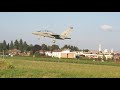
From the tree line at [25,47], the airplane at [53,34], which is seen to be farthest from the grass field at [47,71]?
the tree line at [25,47]

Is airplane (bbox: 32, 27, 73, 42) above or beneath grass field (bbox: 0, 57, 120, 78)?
above

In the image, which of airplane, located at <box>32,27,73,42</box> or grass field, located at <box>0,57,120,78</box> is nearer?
grass field, located at <box>0,57,120,78</box>

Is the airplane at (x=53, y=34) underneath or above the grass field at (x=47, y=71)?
above

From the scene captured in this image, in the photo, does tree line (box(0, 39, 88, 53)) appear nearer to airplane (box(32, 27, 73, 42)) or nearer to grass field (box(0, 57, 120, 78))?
airplane (box(32, 27, 73, 42))

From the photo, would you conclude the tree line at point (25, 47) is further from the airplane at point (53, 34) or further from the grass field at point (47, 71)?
the grass field at point (47, 71)

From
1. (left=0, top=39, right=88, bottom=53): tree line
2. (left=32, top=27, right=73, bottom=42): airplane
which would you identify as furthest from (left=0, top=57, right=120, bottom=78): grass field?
(left=0, top=39, right=88, bottom=53): tree line

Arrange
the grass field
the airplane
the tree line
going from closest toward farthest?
the grass field → the airplane → the tree line

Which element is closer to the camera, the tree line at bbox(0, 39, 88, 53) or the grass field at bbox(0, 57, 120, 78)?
the grass field at bbox(0, 57, 120, 78)

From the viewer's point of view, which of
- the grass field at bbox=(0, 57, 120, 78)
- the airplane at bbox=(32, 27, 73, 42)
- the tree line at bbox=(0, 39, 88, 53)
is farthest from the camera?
the tree line at bbox=(0, 39, 88, 53)

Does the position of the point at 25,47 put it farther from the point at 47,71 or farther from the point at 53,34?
the point at 47,71

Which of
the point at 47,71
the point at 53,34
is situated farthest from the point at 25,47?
the point at 47,71
